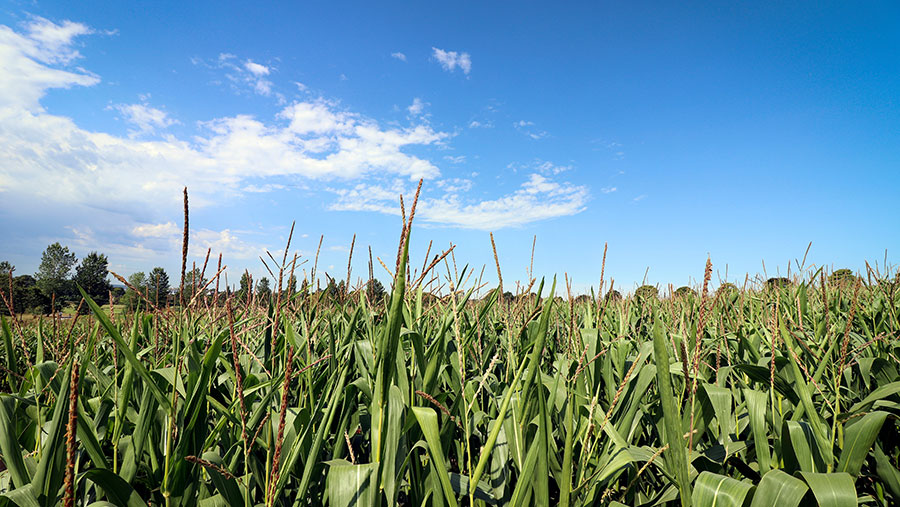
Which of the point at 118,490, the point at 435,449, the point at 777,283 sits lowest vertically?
the point at 118,490

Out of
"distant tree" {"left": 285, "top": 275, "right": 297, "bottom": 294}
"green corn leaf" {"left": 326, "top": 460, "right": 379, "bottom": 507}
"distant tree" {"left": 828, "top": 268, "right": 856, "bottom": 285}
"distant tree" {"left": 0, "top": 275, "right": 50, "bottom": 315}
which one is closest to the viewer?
"green corn leaf" {"left": 326, "top": 460, "right": 379, "bottom": 507}

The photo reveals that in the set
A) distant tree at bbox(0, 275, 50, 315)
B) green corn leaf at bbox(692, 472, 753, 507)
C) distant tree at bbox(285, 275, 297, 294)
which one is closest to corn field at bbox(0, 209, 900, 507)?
green corn leaf at bbox(692, 472, 753, 507)

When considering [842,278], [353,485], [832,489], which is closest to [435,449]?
[353,485]

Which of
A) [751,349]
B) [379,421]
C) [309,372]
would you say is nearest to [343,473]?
[379,421]

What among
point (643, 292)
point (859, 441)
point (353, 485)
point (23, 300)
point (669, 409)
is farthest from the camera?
point (23, 300)

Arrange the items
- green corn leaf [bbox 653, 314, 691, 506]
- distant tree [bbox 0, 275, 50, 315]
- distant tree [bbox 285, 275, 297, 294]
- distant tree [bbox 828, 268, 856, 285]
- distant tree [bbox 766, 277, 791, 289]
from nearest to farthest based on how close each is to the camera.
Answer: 1. green corn leaf [bbox 653, 314, 691, 506]
2. distant tree [bbox 285, 275, 297, 294]
3. distant tree [bbox 766, 277, 791, 289]
4. distant tree [bbox 0, 275, 50, 315]
5. distant tree [bbox 828, 268, 856, 285]

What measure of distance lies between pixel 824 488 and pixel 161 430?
2.10 meters

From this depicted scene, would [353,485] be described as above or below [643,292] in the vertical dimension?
below

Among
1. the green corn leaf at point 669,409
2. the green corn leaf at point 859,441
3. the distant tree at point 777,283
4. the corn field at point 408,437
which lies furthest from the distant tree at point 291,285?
the distant tree at point 777,283

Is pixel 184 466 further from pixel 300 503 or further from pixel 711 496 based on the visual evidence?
pixel 711 496

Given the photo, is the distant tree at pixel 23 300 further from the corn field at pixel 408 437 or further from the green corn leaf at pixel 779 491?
the green corn leaf at pixel 779 491

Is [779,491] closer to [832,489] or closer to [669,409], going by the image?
[832,489]

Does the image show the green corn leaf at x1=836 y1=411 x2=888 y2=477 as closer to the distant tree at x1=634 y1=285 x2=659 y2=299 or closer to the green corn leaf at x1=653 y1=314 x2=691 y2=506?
the green corn leaf at x1=653 y1=314 x2=691 y2=506

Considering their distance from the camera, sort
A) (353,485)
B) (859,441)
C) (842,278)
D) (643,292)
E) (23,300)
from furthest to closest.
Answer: (23,300) < (643,292) < (842,278) < (859,441) < (353,485)
